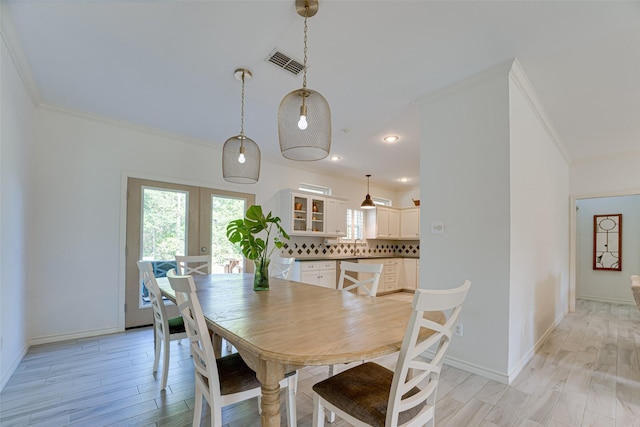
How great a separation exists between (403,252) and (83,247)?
6469 mm

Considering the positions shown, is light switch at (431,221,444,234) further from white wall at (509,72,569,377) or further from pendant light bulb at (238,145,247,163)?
pendant light bulb at (238,145,247,163)

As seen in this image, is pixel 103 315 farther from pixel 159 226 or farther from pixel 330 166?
pixel 330 166

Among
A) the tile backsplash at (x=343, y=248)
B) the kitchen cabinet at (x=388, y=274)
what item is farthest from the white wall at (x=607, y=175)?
the kitchen cabinet at (x=388, y=274)

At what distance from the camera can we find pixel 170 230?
3.89 metres

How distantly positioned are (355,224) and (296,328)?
542cm

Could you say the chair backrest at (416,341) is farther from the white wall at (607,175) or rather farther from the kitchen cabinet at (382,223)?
the kitchen cabinet at (382,223)

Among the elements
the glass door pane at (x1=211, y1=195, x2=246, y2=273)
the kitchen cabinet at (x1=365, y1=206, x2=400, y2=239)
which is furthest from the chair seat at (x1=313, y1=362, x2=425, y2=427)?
the kitchen cabinet at (x1=365, y1=206, x2=400, y2=239)

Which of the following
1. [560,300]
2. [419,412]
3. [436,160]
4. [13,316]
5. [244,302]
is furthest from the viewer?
[560,300]

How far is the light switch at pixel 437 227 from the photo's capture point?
2.70 metres

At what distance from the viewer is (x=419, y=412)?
126cm

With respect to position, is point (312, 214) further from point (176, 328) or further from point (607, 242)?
point (607, 242)

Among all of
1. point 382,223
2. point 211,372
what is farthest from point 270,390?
point 382,223

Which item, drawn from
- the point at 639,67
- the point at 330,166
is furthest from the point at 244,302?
the point at 330,166

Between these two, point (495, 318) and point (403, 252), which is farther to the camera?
point (403, 252)
